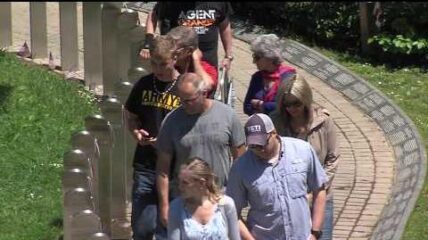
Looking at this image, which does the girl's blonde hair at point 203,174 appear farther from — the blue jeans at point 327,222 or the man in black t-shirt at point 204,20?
the man in black t-shirt at point 204,20

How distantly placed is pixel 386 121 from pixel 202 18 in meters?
2.44

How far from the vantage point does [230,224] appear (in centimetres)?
569

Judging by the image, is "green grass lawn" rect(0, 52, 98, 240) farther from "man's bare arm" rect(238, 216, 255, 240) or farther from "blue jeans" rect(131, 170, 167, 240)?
"man's bare arm" rect(238, 216, 255, 240)

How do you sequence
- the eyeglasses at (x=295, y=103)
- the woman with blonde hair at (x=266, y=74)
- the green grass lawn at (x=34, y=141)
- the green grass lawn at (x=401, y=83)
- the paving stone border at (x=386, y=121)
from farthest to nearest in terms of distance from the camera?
1. the green grass lawn at (x=401, y=83)
2. the paving stone border at (x=386, y=121)
3. the green grass lawn at (x=34, y=141)
4. the woman with blonde hair at (x=266, y=74)
5. the eyeglasses at (x=295, y=103)

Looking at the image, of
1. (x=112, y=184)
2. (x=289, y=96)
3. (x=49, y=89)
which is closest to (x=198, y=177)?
(x=289, y=96)

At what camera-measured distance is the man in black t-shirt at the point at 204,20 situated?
8.73 meters

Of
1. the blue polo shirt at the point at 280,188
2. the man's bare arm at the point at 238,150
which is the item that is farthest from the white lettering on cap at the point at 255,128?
the man's bare arm at the point at 238,150

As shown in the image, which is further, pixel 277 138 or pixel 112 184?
pixel 112 184

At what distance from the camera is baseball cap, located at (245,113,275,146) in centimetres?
575

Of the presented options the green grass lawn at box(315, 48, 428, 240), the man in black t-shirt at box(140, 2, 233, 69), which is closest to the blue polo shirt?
the man in black t-shirt at box(140, 2, 233, 69)

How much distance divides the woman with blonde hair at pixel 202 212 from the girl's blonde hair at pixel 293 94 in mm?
735

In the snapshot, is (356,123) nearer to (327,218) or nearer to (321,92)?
(321,92)

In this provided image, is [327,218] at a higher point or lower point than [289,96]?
lower

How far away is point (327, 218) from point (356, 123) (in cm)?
411
